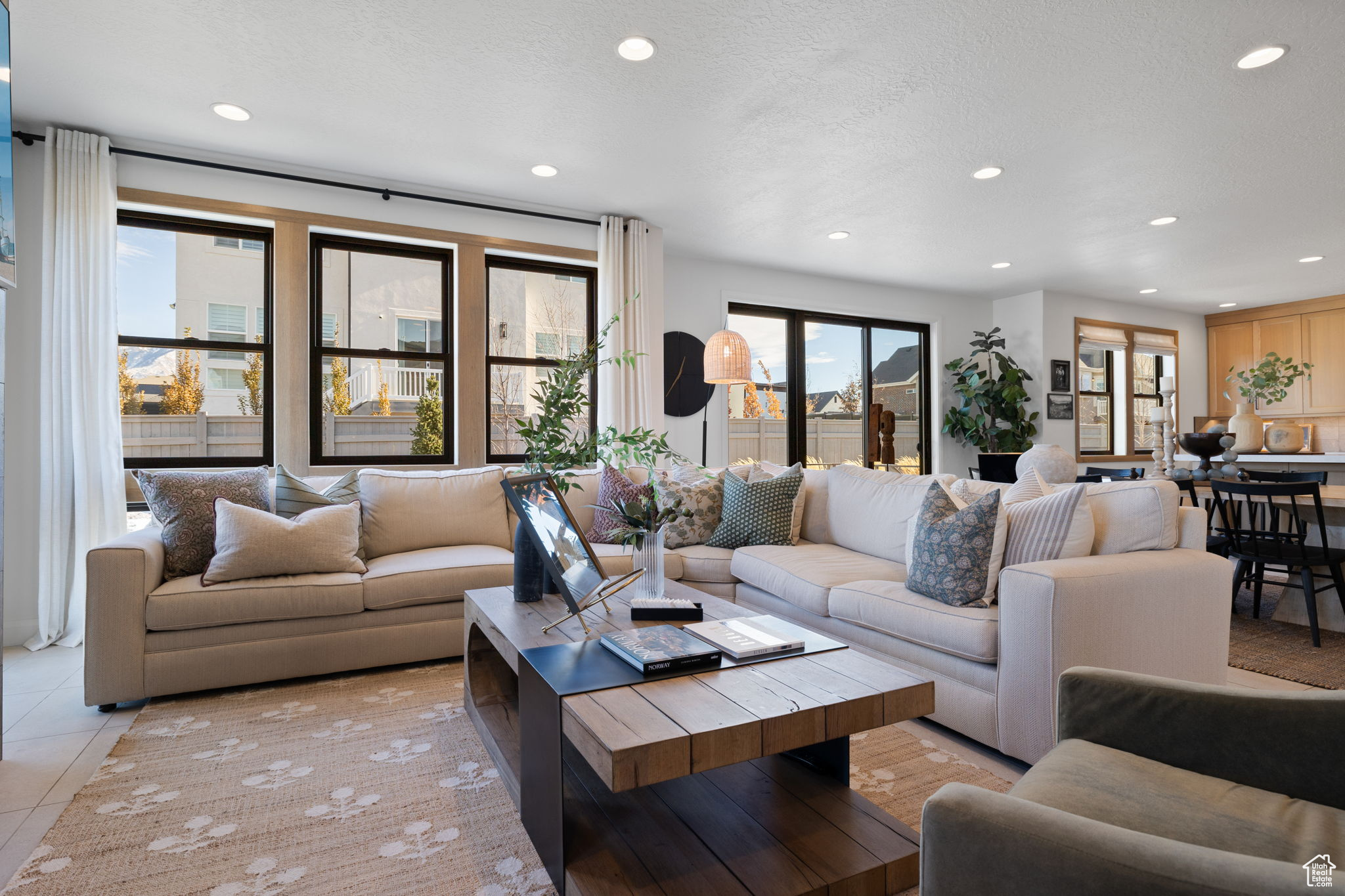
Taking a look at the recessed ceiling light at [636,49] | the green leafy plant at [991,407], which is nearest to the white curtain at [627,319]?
the recessed ceiling light at [636,49]

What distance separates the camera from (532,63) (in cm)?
275

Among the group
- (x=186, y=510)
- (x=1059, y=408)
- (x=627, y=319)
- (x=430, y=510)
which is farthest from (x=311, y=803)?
(x=1059, y=408)

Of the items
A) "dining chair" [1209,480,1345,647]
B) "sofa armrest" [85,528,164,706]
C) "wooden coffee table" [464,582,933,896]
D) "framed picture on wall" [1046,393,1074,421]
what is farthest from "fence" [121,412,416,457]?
"framed picture on wall" [1046,393,1074,421]

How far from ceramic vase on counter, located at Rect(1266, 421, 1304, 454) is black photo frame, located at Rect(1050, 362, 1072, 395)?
6.33ft

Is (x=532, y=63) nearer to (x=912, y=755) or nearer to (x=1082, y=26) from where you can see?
(x=1082, y=26)

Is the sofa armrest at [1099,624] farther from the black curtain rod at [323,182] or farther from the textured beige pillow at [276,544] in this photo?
the black curtain rod at [323,182]

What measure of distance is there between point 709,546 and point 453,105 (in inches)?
98.7

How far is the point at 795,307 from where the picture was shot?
6.16m

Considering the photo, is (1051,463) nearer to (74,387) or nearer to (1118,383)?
(74,387)

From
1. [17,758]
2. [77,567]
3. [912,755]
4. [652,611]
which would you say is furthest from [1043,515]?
[77,567]

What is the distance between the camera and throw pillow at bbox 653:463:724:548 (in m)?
3.63

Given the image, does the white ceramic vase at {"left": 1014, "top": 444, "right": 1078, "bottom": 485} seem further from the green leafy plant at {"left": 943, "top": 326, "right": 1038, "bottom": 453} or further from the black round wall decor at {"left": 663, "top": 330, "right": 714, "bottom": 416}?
the green leafy plant at {"left": 943, "top": 326, "right": 1038, "bottom": 453}

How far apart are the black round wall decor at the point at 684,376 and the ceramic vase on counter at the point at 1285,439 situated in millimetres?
4200

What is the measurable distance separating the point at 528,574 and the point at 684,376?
3.48 m
